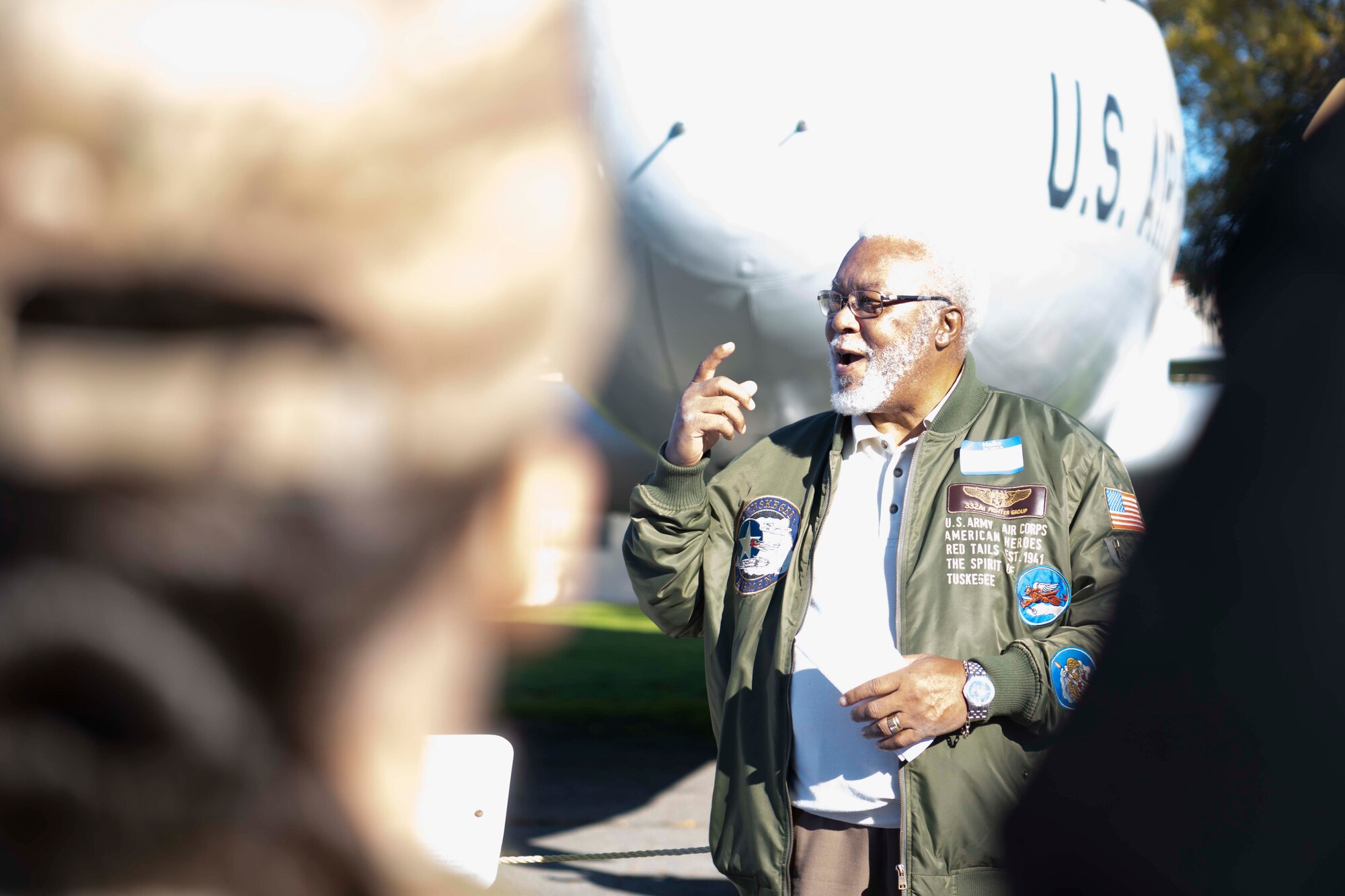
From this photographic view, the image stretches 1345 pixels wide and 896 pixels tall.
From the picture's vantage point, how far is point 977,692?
190 cm

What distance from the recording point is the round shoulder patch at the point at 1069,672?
1.92 m

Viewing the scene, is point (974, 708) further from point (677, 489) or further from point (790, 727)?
point (677, 489)

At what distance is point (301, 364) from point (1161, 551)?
65cm

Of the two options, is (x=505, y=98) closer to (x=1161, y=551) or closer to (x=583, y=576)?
(x=583, y=576)

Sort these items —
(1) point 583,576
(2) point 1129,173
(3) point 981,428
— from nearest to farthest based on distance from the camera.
Answer: 1. (1) point 583,576
2. (3) point 981,428
3. (2) point 1129,173

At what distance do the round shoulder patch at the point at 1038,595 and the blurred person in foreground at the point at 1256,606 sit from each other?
1206 millimetres

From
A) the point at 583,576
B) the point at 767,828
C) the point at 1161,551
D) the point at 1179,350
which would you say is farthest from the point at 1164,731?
the point at 1179,350

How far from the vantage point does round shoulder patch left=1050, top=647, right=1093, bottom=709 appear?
1918mm

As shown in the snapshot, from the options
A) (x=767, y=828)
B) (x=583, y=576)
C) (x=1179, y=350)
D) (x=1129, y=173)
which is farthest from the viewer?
(x=1179, y=350)

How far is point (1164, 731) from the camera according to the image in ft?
2.64

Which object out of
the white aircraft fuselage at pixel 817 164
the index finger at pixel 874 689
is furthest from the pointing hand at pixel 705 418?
the white aircraft fuselage at pixel 817 164

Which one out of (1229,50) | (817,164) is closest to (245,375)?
(817,164)

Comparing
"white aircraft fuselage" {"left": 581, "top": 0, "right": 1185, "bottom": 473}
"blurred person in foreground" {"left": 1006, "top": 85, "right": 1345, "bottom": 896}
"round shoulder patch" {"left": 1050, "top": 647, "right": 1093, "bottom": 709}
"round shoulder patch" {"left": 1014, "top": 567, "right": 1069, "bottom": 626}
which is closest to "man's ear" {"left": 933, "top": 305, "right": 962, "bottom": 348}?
"round shoulder patch" {"left": 1014, "top": 567, "right": 1069, "bottom": 626}

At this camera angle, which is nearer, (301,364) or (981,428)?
(301,364)
